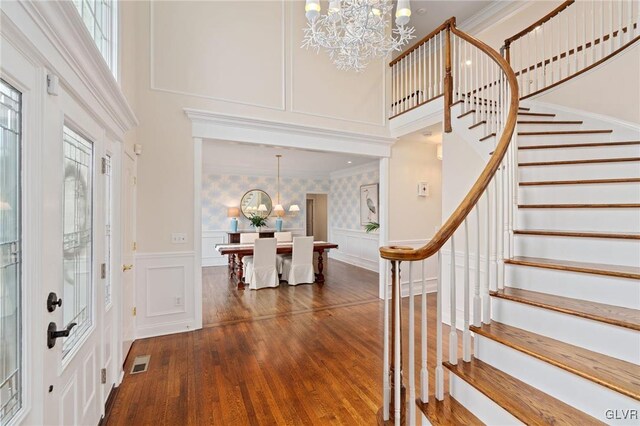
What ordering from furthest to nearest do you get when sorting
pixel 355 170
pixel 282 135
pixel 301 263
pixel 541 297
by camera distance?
pixel 355 170 → pixel 301 263 → pixel 282 135 → pixel 541 297

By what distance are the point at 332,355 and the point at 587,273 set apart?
2103 mm

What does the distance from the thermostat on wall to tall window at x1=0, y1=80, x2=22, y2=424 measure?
483 centimetres

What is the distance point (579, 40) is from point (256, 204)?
705 cm

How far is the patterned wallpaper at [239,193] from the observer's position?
25.2 feet

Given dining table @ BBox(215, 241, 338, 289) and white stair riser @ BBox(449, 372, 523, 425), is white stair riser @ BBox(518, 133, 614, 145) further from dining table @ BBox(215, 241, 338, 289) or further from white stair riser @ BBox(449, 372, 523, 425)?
dining table @ BBox(215, 241, 338, 289)

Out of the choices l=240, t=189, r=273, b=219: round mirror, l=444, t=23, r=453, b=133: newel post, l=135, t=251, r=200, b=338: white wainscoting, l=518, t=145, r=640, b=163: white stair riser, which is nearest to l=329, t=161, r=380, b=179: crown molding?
l=240, t=189, r=273, b=219: round mirror

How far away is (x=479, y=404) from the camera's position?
1.45 metres

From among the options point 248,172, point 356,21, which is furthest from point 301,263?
point 356,21

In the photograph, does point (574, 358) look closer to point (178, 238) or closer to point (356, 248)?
point (178, 238)

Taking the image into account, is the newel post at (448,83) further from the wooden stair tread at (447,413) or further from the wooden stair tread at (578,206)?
the wooden stair tread at (447,413)

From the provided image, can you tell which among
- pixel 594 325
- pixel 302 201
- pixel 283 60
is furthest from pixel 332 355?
pixel 302 201

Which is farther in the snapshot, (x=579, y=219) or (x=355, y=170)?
(x=355, y=170)

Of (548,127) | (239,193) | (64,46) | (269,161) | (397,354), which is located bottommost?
(397,354)

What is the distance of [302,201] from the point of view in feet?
28.9
